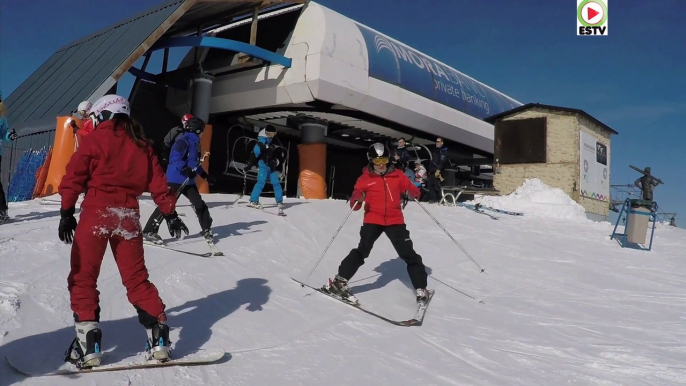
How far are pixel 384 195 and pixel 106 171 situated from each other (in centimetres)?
295

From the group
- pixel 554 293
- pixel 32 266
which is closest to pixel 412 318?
pixel 554 293

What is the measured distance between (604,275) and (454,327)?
3.72 meters

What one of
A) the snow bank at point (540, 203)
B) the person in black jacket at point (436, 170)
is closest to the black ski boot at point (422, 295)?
the person in black jacket at point (436, 170)

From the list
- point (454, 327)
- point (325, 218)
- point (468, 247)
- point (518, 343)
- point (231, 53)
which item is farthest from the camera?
point (231, 53)

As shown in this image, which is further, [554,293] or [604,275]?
[604,275]

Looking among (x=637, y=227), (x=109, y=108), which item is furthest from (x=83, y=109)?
(x=637, y=227)

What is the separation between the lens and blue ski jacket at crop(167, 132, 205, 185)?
22.0 ft

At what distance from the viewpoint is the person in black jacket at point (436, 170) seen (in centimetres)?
1299

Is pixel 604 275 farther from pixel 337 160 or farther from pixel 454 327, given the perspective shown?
pixel 337 160

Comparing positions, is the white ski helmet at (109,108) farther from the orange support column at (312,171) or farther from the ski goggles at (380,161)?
the orange support column at (312,171)

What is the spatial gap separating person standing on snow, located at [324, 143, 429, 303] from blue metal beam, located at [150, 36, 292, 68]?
908 cm

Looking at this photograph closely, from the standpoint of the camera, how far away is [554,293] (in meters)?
6.67

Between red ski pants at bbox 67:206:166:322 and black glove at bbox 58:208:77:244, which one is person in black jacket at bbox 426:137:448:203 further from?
black glove at bbox 58:208:77:244

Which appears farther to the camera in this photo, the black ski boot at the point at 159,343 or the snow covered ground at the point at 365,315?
the snow covered ground at the point at 365,315
